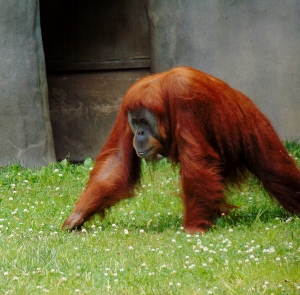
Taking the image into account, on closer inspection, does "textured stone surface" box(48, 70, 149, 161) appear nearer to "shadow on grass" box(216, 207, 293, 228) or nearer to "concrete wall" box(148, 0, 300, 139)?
"concrete wall" box(148, 0, 300, 139)

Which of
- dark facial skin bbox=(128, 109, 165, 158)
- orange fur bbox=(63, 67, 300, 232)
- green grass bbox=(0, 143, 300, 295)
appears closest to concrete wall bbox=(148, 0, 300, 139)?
green grass bbox=(0, 143, 300, 295)

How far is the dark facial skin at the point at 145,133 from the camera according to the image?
17.2 feet

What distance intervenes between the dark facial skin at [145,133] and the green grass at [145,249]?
524 mm

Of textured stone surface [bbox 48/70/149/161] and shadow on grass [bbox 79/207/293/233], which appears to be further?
textured stone surface [bbox 48/70/149/161]

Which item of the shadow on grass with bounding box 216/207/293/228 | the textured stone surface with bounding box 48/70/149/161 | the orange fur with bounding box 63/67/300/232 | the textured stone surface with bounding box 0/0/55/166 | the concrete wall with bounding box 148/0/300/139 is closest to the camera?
the orange fur with bounding box 63/67/300/232

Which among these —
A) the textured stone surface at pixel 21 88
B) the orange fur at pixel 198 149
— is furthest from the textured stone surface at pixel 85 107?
the orange fur at pixel 198 149

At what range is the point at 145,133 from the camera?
529 centimetres

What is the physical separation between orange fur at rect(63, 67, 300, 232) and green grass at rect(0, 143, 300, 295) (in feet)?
0.55

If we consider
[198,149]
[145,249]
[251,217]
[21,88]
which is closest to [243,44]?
[21,88]

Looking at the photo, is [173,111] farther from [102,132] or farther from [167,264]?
[102,132]

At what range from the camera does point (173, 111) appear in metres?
5.18

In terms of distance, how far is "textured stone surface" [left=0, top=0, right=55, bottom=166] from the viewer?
24.9 feet

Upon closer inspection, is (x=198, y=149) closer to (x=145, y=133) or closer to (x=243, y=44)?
(x=145, y=133)

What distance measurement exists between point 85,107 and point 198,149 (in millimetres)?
3717
